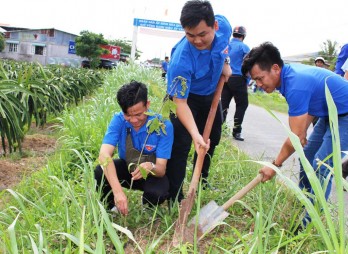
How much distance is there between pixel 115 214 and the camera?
2.43 metres

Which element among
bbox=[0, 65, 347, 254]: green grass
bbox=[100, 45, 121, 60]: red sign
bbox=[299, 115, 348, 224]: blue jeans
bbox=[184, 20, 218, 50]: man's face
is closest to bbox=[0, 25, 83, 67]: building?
bbox=[100, 45, 121, 60]: red sign

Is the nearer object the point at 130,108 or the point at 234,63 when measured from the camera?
the point at 130,108

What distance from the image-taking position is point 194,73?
8.09 ft

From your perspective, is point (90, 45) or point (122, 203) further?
point (90, 45)

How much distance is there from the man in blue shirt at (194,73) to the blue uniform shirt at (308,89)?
0.46m

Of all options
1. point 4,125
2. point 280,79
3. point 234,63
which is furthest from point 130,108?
point 234,63

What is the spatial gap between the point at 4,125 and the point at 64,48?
4629cm

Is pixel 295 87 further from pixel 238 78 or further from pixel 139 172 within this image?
pixel 238 78

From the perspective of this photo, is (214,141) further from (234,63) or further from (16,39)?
(16,39)

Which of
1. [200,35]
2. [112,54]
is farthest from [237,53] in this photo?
[112,54]

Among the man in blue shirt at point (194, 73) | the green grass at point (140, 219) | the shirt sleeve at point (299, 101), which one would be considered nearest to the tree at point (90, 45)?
the green grass at point (140, 219)

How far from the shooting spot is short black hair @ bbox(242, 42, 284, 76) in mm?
2201

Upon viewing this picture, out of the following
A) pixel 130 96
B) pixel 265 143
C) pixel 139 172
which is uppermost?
pixel 130 96

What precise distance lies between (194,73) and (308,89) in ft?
2.25
